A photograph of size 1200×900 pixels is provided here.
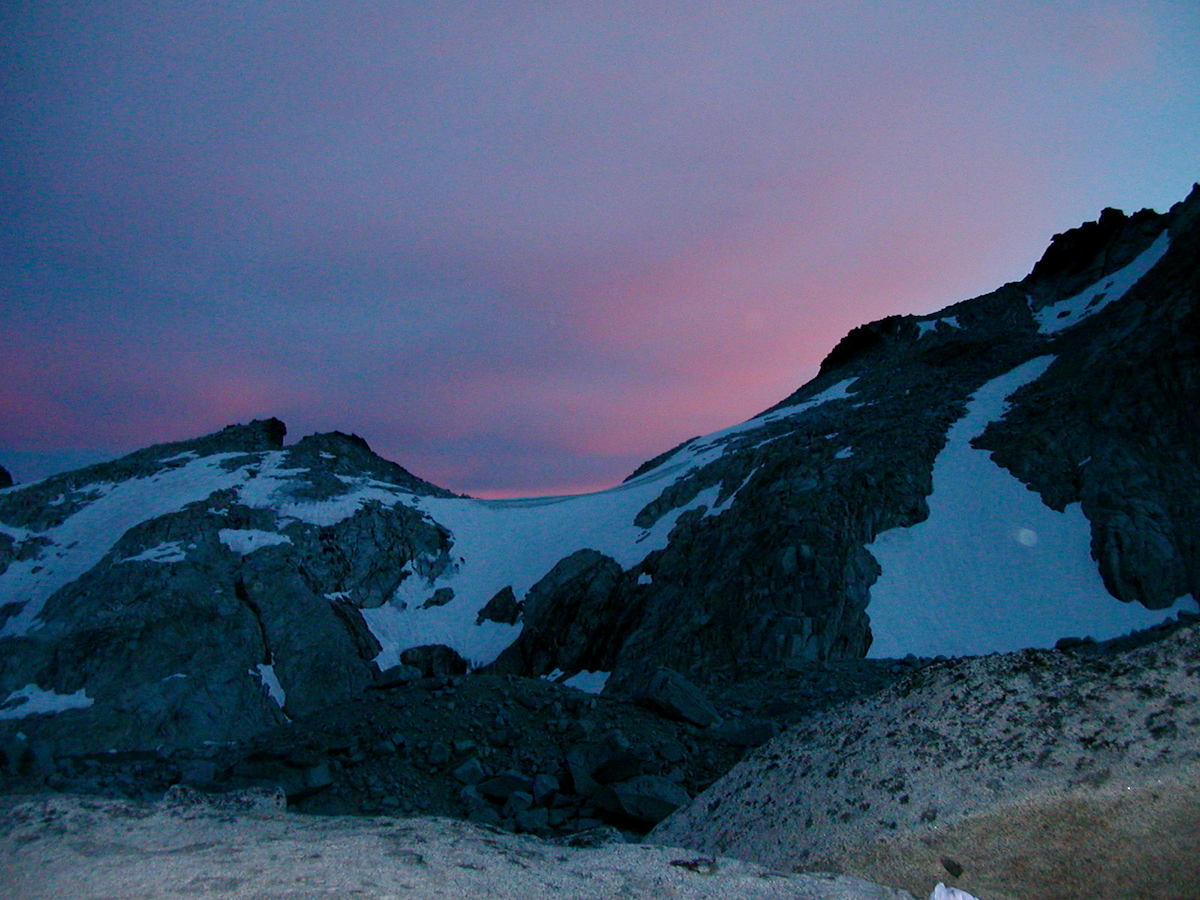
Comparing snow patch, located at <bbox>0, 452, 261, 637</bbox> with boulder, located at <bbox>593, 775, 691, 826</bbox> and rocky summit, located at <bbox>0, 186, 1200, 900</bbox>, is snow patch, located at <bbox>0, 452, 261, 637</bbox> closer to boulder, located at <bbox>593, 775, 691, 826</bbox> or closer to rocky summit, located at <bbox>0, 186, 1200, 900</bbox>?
rocky summit, located at <bbox>0, 186, 1200, 900</bbox>

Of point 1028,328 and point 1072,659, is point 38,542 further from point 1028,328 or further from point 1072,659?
point 1028,328

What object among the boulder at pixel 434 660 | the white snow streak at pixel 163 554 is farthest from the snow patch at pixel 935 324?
the white snow streak at pixel 163 554

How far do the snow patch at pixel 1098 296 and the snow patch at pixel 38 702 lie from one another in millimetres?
60755

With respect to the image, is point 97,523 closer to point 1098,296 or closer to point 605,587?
point 605,587

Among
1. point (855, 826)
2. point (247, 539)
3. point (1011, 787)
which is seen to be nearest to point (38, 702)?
point (247, 539)

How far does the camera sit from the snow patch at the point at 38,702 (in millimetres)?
29891

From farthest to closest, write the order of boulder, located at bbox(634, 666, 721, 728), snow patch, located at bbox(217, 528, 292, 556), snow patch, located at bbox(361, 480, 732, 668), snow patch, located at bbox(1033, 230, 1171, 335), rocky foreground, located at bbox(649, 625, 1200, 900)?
1. snow patch, located at bbox(1033, 230, 1171, 335)
2. snow patch, located at bbox(217, 528, 292, 556)
3. snow patch, located at bbox(361, 480, 732, 668)
4. boulder, located at bbox(634, 666, 721, 728)
5. rocky foreground, located at bbox(649, 625, 1200, 900)

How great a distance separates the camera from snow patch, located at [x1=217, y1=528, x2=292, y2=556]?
39469mm

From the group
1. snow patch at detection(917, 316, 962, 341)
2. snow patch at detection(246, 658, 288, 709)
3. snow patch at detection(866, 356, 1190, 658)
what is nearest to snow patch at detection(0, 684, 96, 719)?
snow patch at detection(246, 658, 288, 709)

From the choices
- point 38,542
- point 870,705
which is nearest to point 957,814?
point 870,705

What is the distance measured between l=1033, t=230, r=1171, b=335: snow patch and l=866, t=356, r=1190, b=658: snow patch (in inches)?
1078

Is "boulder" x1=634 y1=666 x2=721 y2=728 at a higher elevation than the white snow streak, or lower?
lower

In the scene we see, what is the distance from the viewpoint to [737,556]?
29719 mm

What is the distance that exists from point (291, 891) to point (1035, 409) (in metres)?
38.4
